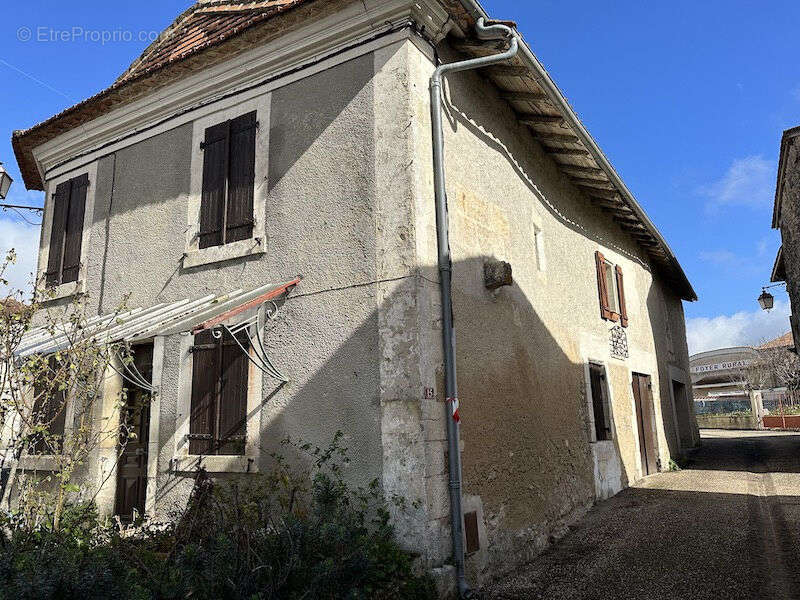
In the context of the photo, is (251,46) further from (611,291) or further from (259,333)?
(611,291)

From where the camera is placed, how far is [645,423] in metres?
11.1

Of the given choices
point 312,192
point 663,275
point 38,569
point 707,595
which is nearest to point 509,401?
point 707,595

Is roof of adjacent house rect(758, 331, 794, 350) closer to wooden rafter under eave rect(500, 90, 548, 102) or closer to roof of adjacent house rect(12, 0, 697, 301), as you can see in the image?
roof of adjacent house rect(12, 0, 697, 301)

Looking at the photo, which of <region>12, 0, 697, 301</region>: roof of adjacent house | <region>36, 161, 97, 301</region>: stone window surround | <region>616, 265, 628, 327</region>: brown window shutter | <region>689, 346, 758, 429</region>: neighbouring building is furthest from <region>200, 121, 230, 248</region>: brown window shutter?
<region>689, 346, 758, 429</region>: neighbouring building

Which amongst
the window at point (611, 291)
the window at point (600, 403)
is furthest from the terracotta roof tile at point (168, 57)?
the window at point (600, 403)

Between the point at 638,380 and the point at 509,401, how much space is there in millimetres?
6260

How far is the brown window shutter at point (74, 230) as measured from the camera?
761 centimetres

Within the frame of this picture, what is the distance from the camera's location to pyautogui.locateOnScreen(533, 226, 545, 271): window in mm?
7583

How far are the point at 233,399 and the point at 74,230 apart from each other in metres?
3.83

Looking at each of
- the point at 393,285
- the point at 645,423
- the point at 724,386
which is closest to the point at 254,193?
the point at 393,285

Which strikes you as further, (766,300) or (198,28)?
(766,300)

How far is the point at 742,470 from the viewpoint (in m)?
11.5

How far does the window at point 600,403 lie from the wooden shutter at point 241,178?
5.40 metres

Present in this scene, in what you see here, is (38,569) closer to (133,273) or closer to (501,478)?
(501,478)
